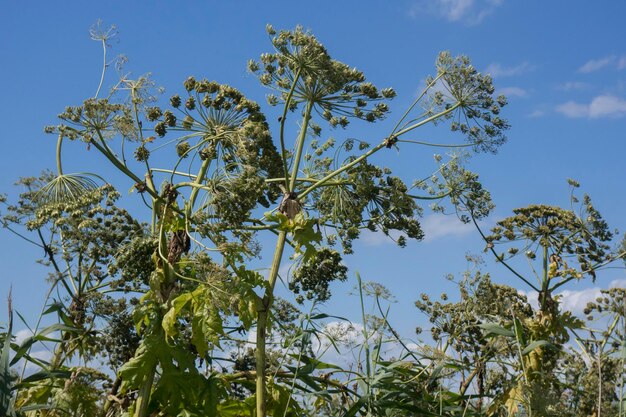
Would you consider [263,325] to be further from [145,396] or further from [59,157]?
[59,157]

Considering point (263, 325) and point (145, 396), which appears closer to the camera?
point (145, 396)

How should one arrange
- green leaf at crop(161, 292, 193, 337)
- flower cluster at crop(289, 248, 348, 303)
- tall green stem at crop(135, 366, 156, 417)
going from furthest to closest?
flower cluster at crop(289, 248, 348, 303) < tall green stem at crop(135, 366, 156, 417) < green leaf at crop(161, 292, 193, 337)

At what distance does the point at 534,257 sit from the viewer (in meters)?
9.94

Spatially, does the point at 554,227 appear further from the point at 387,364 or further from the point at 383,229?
the point at 387,364

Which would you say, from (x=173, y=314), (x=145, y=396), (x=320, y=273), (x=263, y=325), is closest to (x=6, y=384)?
(x=173, y=314)

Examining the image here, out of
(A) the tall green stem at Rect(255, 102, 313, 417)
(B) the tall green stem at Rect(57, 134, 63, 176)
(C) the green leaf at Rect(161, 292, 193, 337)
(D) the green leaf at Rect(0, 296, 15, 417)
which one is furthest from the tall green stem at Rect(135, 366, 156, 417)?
(B) the tall green stem at Rect(57, 134, 63, 176)

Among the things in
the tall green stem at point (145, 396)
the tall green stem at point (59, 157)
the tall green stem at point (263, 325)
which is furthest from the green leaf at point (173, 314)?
the tall green stem at point (59, 157)

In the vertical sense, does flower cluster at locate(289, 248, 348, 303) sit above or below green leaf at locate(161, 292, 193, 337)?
above

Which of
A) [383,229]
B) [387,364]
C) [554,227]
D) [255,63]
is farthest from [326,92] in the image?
[554,227]

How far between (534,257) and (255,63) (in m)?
4.30

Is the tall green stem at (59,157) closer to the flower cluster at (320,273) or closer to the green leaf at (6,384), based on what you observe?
the flower cluster at (320,273)

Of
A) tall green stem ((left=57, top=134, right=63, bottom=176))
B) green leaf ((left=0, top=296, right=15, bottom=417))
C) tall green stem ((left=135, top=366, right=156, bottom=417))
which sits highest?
tall green stem ((left=57, top=134, right=63, bottom=176))

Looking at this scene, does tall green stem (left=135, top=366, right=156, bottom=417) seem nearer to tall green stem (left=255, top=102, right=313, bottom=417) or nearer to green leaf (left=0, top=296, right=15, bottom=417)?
tall green stem (left=255, top=102, right=313, bottom=417)

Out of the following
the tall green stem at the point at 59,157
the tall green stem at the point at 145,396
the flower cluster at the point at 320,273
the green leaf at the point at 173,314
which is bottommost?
the tall green stem at the point at 145,396
